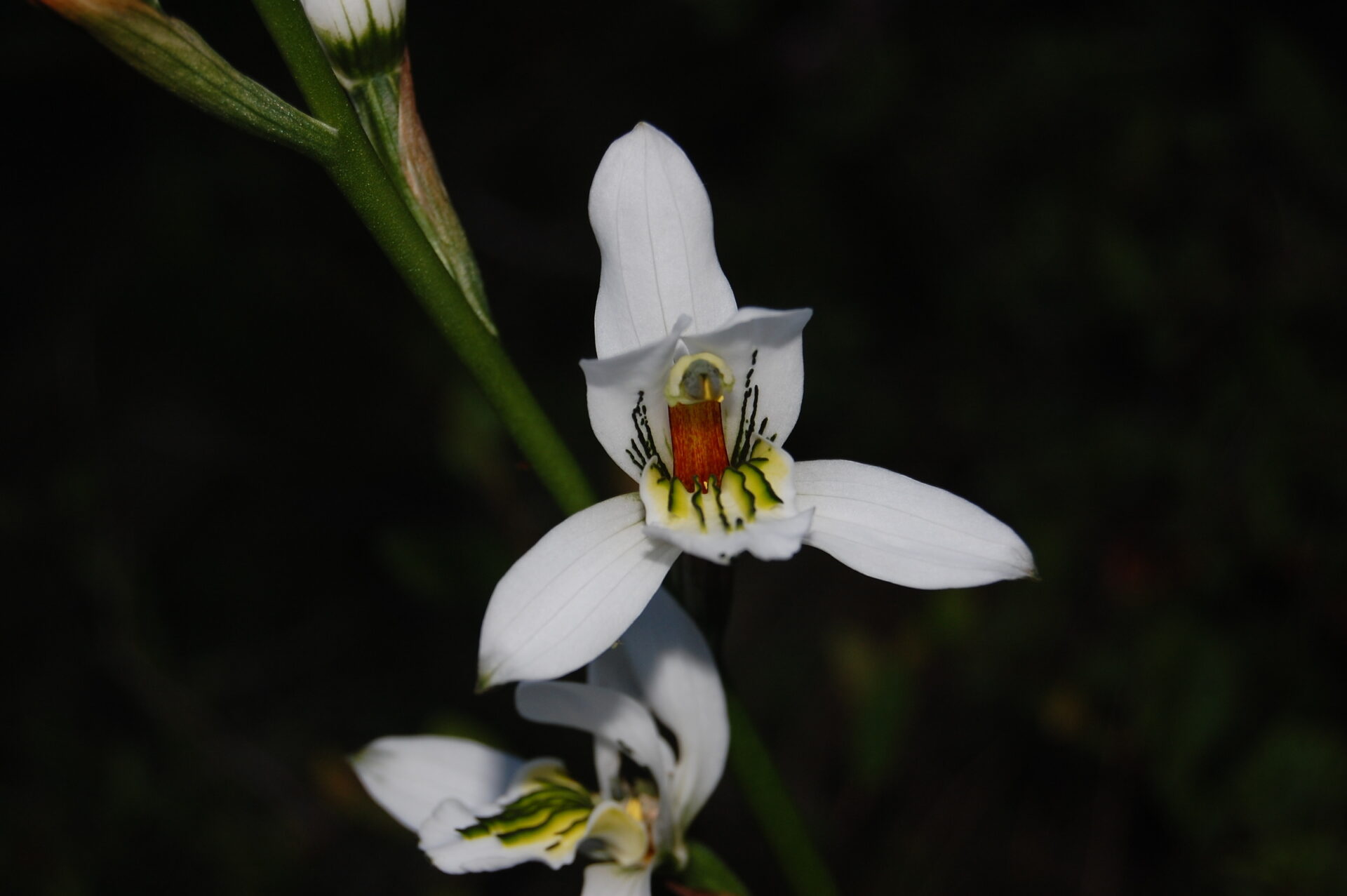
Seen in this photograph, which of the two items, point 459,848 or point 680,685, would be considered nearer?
point 459,848

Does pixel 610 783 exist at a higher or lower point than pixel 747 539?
lower

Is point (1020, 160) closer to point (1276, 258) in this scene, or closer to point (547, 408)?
point (1276, 258)

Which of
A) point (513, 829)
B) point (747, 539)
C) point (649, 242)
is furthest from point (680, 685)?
point (649, 242)

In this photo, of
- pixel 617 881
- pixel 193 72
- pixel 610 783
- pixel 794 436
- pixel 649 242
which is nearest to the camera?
pixel 193 72

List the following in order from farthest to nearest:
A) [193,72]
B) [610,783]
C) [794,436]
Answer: [794,436] → [610,783] → [193,72]

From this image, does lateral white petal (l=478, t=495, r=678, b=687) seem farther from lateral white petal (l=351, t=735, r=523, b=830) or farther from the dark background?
the dark background

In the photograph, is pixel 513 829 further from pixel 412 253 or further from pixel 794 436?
pixel 794 436

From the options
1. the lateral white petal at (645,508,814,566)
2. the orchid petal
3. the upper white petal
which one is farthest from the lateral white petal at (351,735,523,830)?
the upper white petal

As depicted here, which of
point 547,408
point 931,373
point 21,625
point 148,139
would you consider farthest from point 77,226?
point 931,373
